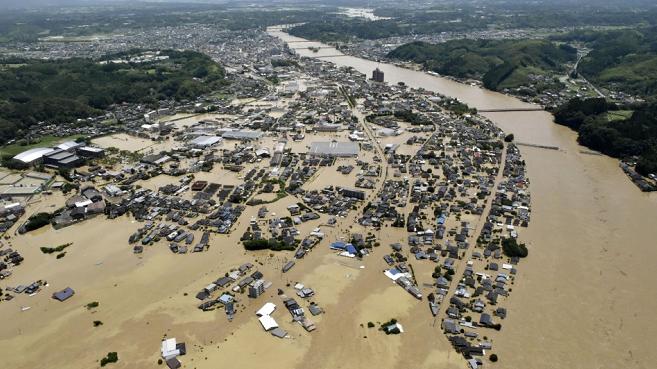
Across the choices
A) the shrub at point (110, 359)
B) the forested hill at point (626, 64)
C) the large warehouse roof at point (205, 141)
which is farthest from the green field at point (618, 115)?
the shrub at point (110, 359)

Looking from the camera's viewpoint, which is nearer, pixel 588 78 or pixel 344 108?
pixel 344 108

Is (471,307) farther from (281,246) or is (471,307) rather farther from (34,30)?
(34,30)

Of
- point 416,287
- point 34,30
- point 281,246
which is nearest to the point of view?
point 416,287

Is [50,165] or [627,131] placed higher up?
[627,131]

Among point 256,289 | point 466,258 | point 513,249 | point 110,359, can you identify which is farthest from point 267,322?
point 513,249

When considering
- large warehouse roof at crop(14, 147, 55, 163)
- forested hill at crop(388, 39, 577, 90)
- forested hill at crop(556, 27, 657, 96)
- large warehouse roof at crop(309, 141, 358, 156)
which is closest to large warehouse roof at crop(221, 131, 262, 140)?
large warehouse roof at crop(309, 141, 358, 156)

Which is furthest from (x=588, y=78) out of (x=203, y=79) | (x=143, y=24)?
(x=143, y=24)

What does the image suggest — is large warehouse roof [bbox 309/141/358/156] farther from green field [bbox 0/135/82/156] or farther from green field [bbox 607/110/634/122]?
green field [bbox 607/110/634/122]
